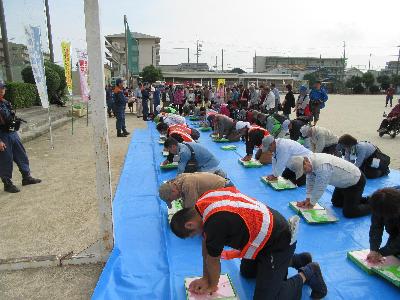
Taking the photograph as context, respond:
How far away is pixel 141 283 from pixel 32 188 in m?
3.37

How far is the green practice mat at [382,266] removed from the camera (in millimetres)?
2734

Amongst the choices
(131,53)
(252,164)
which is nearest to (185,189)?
(252,164)

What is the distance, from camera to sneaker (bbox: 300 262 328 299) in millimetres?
2586

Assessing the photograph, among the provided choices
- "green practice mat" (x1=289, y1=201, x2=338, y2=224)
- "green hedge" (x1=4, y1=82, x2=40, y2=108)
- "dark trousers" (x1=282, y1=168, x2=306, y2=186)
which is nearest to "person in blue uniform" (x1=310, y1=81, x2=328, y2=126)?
"dark trousers" (x1=282, y1=168, x2=306, y2=186)

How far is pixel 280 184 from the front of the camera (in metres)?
5.07

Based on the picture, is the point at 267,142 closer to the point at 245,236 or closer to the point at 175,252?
the point at 175,252

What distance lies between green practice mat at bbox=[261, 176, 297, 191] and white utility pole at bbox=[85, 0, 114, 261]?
266 cm

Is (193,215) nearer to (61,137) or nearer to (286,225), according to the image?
(286,225)

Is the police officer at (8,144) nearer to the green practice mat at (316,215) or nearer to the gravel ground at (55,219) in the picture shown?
the gravel ground at (55,219)

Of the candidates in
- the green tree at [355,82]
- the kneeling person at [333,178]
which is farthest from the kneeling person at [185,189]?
the green tree at [355,82]

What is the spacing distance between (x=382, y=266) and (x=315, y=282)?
0.74m

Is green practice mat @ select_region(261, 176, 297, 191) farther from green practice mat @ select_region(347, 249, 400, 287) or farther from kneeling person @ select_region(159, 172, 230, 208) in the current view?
kneeling person @ select_region(159, 172, 230, 208)

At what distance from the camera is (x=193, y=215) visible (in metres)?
2.14

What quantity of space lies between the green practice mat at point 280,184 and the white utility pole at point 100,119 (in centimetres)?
266
